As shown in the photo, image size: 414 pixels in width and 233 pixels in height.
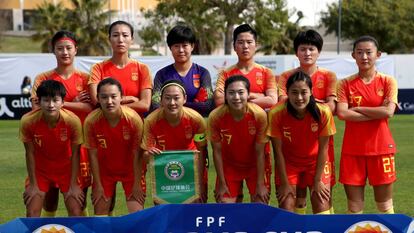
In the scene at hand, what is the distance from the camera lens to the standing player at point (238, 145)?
7.01m

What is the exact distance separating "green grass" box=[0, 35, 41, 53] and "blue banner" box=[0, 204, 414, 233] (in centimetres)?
5998

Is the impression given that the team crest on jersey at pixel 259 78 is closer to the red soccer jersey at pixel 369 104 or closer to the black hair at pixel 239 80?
the black hair at pixel 239 80

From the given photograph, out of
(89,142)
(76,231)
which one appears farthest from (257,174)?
(76,231)

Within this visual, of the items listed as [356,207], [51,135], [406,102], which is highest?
[51,135]

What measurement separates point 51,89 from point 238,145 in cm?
171

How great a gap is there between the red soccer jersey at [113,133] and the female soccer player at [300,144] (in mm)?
1213

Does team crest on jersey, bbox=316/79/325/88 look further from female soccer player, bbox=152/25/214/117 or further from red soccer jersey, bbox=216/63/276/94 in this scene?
female soccer player, bbox=152/25/214/117

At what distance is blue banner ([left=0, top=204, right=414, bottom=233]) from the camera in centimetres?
565

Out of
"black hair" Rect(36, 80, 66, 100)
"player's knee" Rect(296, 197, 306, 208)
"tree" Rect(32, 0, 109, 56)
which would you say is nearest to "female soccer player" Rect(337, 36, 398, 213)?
"player's knee" Rect(296, 197, 306, 208)

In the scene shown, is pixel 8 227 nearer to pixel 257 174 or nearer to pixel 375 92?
pixel 257 174

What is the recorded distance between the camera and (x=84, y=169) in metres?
7.54

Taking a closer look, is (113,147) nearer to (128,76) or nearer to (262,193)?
(128,76)

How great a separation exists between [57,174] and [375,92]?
302cm

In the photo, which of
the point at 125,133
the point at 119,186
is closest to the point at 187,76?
the point at 125,133
